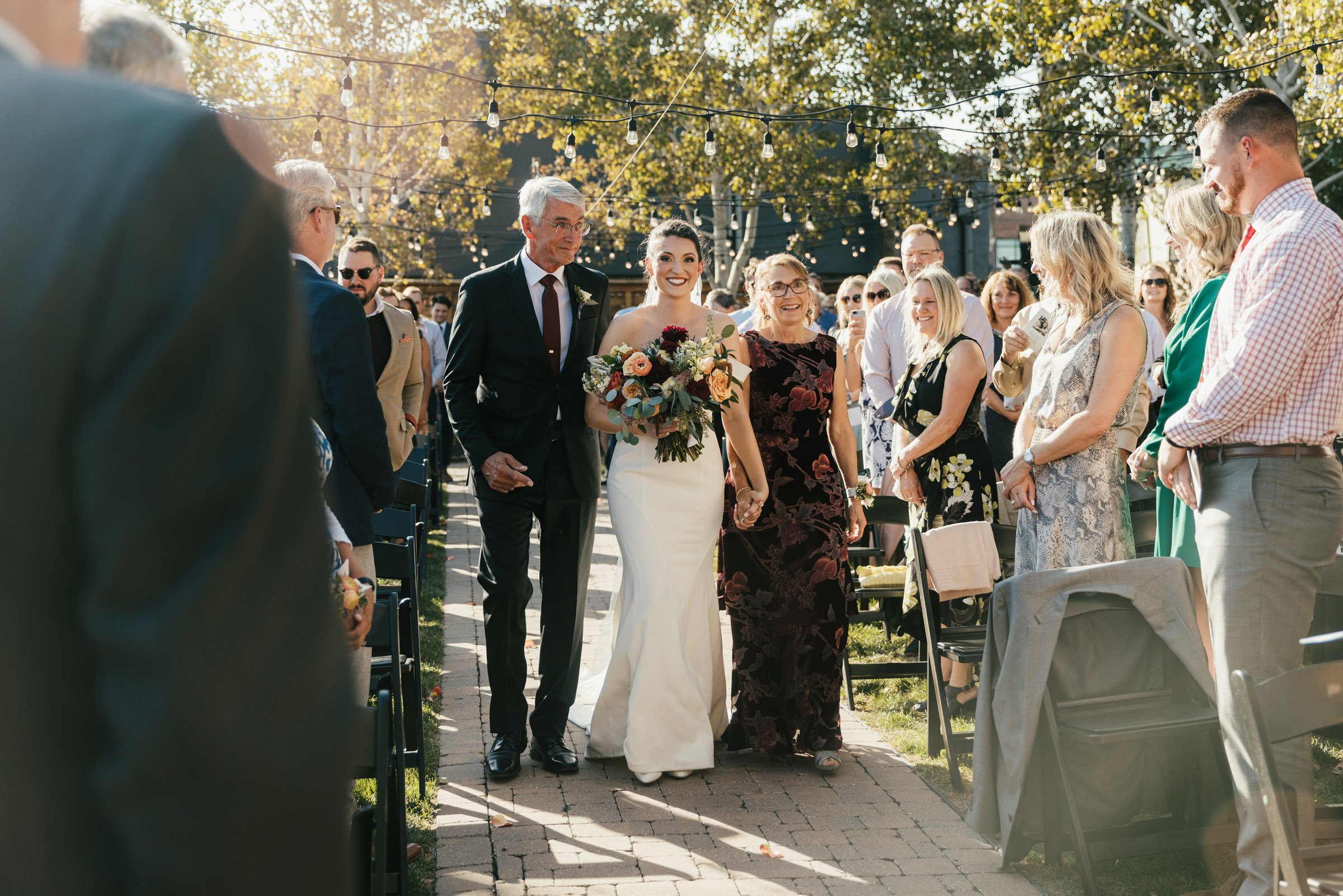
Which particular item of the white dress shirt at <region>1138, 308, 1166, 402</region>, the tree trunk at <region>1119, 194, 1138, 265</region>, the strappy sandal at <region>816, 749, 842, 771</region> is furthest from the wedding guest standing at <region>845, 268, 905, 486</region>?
the tree trunk at <region>1119, 194, 1138, 265</region>

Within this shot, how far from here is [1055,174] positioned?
23125 millimetres

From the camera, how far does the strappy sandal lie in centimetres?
501

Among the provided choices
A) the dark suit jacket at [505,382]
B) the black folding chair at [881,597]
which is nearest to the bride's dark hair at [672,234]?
the dark suit jacket at [505,382]

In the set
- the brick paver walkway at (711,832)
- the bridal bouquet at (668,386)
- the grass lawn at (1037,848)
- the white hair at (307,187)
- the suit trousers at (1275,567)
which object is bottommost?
the brick paver walkway at (711,832)

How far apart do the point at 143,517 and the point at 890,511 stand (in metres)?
5.41

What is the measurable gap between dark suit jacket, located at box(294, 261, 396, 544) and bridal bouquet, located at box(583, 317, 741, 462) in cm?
119

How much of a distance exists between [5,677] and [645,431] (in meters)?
4.25

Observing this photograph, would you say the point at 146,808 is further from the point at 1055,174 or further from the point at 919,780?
the point at 1055,174

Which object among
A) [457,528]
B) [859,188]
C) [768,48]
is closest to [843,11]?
[768,48]

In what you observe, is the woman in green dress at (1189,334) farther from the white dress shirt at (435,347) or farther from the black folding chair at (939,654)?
the white dress shirt at (435,347)

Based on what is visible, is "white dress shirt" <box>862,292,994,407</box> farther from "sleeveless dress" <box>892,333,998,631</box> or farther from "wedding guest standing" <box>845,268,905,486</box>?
"sleeveless dress" <box>892,333,998,631</box>

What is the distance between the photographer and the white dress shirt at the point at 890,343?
7.79 meters

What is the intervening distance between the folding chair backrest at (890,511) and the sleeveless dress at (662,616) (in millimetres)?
1099

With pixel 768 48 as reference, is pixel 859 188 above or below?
below
